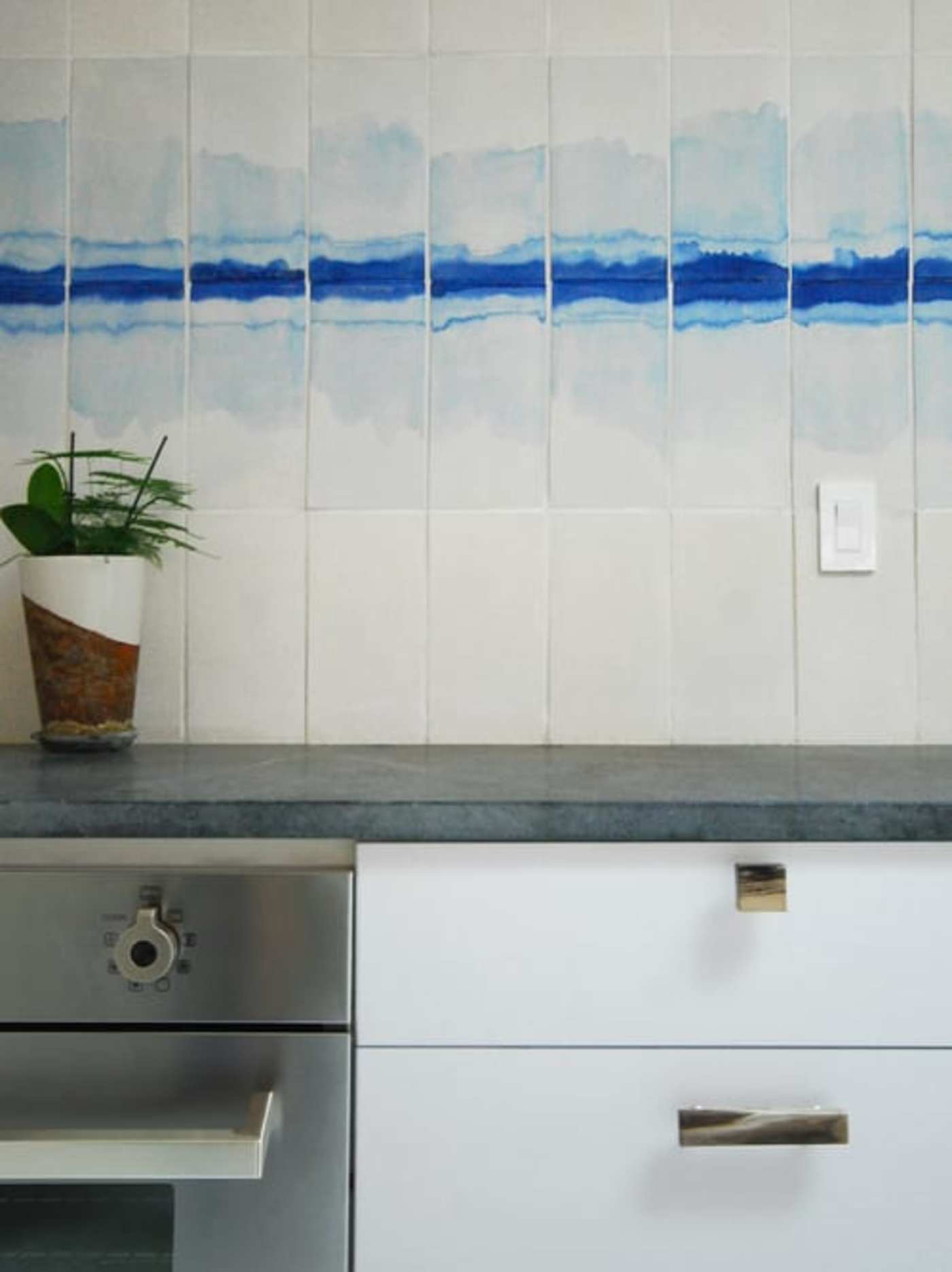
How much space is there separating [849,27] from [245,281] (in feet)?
2.82

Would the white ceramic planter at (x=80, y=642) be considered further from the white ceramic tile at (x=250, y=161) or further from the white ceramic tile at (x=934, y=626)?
the white ceramic tile at (x=934, y=626)

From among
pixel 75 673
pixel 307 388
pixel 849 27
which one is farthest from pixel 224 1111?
pixel 849 27

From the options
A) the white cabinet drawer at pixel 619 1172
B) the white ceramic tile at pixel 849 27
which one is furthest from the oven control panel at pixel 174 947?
the white ceramic tile at pixel 849 27

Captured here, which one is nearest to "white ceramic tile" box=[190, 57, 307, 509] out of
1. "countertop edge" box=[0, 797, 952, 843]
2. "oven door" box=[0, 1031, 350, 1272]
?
"countertop edge" box=[0, 797, 952, 843]

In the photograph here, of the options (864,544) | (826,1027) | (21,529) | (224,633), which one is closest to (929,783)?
(826,1027)

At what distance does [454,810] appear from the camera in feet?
2.85

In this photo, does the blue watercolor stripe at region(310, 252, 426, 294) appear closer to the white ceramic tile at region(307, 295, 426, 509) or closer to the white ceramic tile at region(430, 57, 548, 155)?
the white ceramic tile at region(307, 295, 426, 509)

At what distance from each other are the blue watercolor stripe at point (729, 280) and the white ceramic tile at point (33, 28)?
2.87ft

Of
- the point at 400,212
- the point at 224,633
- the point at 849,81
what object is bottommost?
the point at 224,633

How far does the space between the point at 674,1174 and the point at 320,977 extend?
33 centimetres

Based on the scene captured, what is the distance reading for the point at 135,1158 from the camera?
0.80 metres

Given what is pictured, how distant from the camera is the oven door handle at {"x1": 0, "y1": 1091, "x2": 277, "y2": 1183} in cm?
80

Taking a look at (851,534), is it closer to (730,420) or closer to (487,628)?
(730,420)

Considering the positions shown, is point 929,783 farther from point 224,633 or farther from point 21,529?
point 21,529
